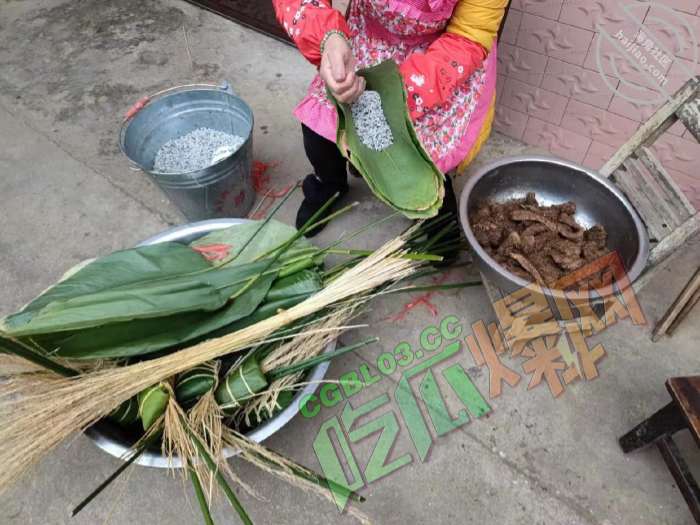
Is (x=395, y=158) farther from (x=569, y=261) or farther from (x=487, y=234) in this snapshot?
(x=569, y=261)

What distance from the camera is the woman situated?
1269mm

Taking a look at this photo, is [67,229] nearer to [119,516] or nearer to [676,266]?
[119,516]

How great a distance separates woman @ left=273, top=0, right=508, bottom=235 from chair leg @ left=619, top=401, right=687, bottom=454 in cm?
91

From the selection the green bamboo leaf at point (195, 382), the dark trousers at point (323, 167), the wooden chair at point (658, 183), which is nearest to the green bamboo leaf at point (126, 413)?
the green bamboo leaf at point (195, 382)

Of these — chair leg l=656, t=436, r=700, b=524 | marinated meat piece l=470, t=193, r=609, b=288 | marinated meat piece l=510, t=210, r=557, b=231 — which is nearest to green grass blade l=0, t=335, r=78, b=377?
marinated meat piece l=470, t=193, r=609, b=288

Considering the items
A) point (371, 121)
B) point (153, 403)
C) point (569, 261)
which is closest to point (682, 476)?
point (569, 261)

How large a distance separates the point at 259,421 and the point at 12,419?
1.77 ft

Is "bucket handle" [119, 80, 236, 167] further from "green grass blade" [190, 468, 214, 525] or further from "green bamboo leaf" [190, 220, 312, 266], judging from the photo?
"green grass blade" [190, 468, 214, 525]

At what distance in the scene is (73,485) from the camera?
4.43ft

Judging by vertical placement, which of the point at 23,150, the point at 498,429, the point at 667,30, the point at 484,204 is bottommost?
the point at 23,150

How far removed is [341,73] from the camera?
3.68 ft

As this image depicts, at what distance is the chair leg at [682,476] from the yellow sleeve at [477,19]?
123cm

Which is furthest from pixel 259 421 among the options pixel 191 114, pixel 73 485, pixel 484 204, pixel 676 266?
pixel 676 266

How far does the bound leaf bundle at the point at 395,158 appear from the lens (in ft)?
3.80
